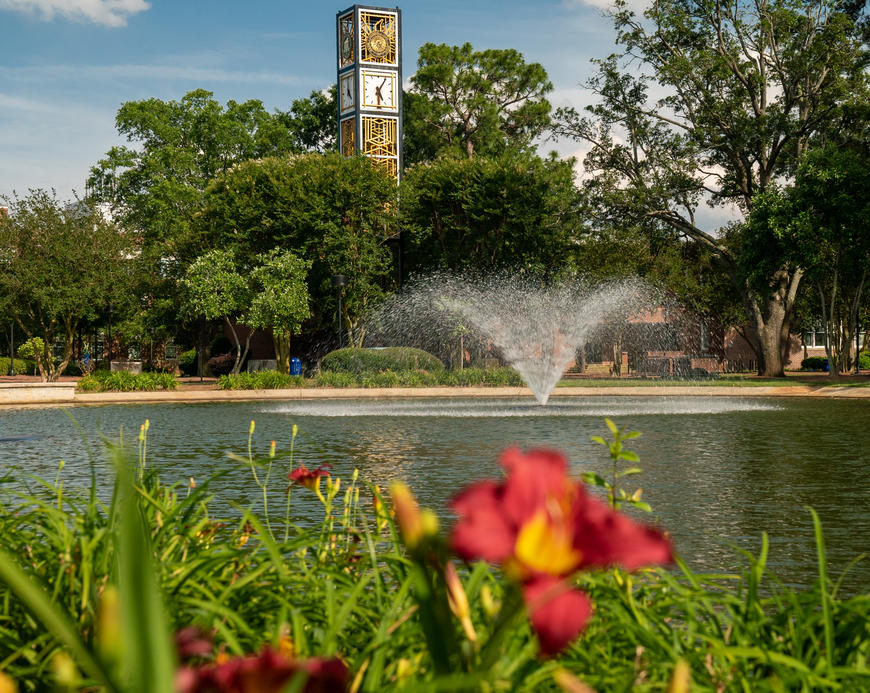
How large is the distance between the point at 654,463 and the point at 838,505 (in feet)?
11.5

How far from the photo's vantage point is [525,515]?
1208 millimetres

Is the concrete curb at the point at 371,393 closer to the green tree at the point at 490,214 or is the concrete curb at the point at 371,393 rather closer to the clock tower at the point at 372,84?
the green tree at the point at 490,214

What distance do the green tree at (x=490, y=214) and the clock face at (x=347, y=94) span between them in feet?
21.2

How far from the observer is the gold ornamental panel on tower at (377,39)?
4968cm

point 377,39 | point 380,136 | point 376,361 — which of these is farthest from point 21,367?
point 377,39

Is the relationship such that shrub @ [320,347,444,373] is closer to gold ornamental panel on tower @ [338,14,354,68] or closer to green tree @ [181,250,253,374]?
green tree @ [181,250,253,374]

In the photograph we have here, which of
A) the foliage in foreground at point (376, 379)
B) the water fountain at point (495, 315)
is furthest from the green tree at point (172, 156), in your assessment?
the foliage in foreground at point (376, 379)

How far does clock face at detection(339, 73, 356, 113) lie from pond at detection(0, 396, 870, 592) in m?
28.4

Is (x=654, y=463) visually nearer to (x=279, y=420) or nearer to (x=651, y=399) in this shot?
(x=279, y=420)

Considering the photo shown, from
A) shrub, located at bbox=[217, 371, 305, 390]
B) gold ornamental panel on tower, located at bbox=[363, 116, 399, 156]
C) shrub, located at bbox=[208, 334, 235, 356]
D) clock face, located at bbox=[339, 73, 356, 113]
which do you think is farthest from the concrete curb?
clock face, located at bbox=[339, 73, 356, 113]

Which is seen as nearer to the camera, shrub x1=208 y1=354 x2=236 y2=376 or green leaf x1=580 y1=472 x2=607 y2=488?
green leaf x1=580 y1=472 x2=607 y2=488

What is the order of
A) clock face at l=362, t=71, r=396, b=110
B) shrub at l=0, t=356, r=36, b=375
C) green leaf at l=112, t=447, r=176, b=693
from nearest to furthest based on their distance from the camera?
green leaf at l=112, t=447, r=176, b=693, clock face at l=362, t=71, r=396, b=110, shrub at l=0, t=356, r=36, b=375

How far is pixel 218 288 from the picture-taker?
40562 millimetres

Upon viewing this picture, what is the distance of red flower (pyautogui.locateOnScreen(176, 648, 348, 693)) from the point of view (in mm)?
1187
